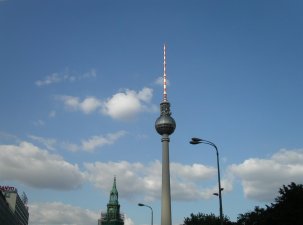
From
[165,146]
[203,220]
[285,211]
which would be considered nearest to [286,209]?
[285,211]

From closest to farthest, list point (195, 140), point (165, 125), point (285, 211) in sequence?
point (195, 140) < point (285, 211) < point (165, 125)

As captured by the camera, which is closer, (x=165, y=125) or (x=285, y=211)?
(x=285, y=211)

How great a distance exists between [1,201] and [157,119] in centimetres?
6581

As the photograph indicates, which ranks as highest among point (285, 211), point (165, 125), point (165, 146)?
point (165, 125)

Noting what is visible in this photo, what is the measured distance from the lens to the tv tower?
111 m

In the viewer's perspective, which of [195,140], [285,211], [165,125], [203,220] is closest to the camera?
[195,140]

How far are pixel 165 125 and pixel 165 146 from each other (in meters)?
5.40

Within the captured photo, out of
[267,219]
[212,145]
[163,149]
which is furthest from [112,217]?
[212,145]

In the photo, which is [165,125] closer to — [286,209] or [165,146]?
[165,146]

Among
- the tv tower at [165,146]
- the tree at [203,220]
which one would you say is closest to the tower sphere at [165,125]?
the tv tower at [165,146]

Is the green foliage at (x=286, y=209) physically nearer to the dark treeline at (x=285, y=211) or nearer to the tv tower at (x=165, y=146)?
the dark treeline at (x=285, y=211)

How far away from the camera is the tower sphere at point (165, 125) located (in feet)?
381

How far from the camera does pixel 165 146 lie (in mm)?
116438

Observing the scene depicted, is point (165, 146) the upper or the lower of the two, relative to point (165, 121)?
lower
